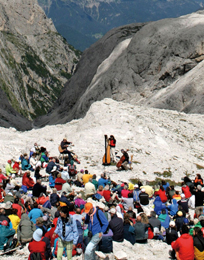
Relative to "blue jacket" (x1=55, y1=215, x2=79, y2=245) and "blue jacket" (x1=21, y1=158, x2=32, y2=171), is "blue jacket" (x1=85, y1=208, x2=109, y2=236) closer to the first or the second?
"blue jacket" (x1=55, y1=215, x2=79, y2=245)

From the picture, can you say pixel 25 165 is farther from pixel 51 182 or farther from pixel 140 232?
pixel 140 232

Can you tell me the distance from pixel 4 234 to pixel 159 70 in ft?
219

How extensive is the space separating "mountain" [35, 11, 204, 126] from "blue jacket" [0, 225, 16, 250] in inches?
1829

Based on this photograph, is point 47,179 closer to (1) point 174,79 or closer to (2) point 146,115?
(2) point 146,115

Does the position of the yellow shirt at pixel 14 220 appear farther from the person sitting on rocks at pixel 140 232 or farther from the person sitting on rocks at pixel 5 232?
the person sitting on rocks at pixel 140 232

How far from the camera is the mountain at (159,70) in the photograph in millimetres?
63688

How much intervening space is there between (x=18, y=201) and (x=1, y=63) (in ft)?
611

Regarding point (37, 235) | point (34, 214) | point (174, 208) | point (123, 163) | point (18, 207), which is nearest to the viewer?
point (37, 235)

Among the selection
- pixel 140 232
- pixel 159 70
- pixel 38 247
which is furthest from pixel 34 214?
pixel 159 70

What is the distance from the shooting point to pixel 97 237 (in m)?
12.0

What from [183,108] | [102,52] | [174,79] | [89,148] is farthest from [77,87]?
[89,148]

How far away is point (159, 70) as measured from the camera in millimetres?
76250

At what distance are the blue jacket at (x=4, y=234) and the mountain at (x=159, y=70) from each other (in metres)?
46.5

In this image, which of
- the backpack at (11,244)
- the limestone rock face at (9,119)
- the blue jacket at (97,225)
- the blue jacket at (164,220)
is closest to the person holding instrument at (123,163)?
the blue jacket at (164,220)
